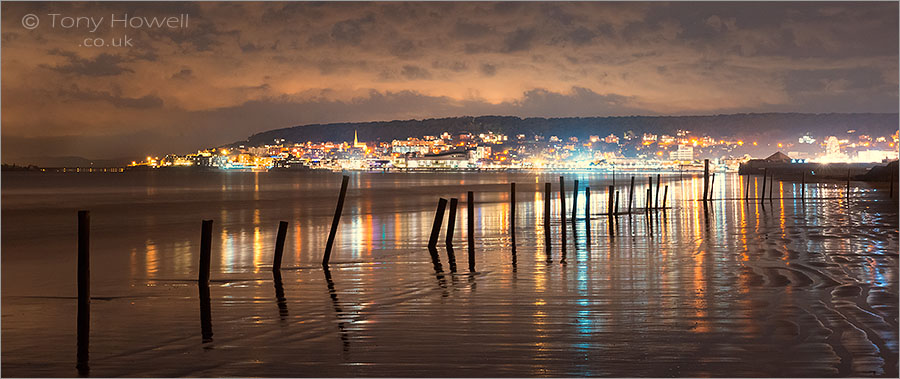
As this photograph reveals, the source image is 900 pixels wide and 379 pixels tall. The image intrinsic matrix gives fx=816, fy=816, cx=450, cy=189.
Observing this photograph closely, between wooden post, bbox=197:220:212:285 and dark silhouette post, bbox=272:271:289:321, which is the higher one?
wooden post, bbox=197:220:212:285

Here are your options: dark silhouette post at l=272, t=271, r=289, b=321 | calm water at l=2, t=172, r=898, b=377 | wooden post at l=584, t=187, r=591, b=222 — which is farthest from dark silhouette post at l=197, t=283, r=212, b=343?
wooden post at l=584, t=187, r=591, b=222

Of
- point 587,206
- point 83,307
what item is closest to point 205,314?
point 83,307

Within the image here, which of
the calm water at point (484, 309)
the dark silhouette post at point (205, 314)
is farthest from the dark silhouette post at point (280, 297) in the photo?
the dark silhouette post at point (205, 314)

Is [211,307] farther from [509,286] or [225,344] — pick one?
[509,286]

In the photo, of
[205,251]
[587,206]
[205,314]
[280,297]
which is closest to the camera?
[205,314]

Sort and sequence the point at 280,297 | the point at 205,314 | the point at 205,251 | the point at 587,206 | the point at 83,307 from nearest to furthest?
the point at 83,307 → the point at 205,314 → the point at 280,297 → the point at 205,251 → the point at 587,206

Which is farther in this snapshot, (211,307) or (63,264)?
(63,264)

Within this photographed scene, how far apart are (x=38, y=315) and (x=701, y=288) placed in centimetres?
754

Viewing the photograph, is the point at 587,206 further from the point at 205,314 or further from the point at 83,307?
the point at 83,307

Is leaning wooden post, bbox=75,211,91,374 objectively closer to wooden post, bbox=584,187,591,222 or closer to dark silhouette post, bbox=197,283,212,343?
dark silhouette post, bbox=197,283,212,343

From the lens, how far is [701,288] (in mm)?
9852

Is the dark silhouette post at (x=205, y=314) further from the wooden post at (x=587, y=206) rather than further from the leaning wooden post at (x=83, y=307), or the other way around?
the wooden post at (x=587, y=206)

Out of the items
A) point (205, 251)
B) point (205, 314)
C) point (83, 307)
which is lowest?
point (205, 314)

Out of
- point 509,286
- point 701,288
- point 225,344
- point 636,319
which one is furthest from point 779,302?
point 225,344
